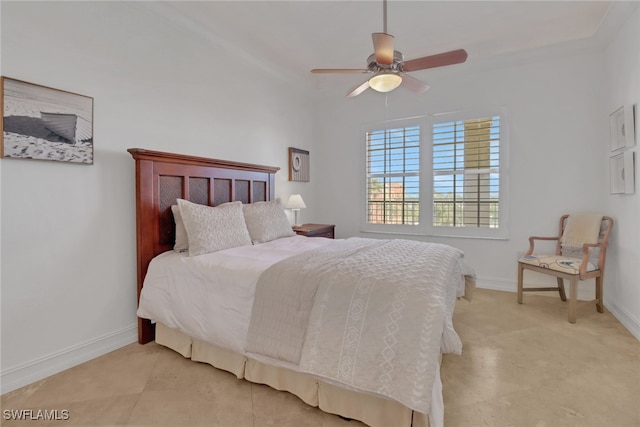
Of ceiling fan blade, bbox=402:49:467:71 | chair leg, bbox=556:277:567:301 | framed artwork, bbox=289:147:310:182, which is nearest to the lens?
ceiling fan blade, bbox=402:49:467:71

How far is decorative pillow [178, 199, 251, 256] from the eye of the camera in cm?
237

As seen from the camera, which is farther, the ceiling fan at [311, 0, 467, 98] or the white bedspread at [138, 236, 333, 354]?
the ceiling fan at [311, 0, 467, 98]

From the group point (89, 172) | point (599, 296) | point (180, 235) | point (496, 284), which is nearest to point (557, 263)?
point (599, 296)

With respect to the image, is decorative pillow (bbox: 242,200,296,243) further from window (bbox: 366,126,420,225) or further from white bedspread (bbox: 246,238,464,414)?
window (bbox: 366,126,420,225)

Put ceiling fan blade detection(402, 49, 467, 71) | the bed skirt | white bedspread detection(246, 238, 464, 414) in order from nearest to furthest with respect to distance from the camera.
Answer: white bedspread detection(246, 238, 464, 414)
the bed skirt
ceiling fan blade detection(402, 49, 467, 71)

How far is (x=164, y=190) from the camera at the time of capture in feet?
8.56

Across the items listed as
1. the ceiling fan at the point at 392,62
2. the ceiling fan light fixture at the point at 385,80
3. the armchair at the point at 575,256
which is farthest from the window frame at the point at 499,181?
the ceiling fan light fixture at the point at 385,80

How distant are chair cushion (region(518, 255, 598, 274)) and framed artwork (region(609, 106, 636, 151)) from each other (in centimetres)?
113

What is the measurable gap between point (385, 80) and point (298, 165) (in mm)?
2382

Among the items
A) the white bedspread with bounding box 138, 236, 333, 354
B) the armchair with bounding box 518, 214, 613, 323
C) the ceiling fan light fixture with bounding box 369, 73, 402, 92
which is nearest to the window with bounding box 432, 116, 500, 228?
the armchair with bounding box 518, 214, 613, 323

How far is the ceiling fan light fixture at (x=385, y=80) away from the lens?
233cm

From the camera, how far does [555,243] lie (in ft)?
11.7

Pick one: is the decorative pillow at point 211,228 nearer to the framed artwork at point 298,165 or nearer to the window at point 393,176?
the framed artwork at point 298,165

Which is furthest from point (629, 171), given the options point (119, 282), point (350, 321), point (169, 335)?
point (119, 282)
